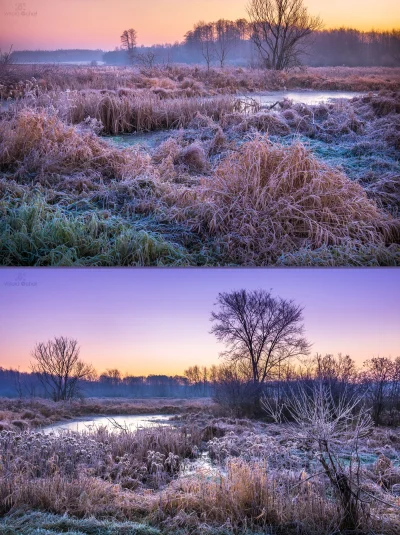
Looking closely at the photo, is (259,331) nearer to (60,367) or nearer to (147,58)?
(60,367)

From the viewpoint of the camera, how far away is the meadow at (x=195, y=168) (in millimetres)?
4809

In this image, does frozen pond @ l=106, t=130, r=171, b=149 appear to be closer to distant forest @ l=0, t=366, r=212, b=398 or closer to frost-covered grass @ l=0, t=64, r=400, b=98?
frost-covered grass @ l=0, t=64, r=400, b=98

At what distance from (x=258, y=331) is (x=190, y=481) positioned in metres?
1.26

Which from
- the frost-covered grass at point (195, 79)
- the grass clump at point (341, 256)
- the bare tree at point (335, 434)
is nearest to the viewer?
the bare tree at point (335, 434)

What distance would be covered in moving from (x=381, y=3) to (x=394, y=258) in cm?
219

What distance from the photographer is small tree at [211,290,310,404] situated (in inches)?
195

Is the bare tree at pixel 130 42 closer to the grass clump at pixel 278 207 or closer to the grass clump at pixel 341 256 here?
the grass clump at pixel 278 207

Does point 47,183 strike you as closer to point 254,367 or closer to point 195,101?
point 195,101

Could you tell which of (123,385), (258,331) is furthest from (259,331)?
(123,385)

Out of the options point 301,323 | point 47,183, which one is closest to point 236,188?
point 301,323

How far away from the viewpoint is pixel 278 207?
16.0ft

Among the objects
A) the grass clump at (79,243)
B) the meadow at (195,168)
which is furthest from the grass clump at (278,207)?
the grass clump at (79,243)

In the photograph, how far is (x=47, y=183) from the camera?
201 inches

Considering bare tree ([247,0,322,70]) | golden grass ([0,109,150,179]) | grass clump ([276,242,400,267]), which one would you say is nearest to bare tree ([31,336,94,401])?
golden grass ([0,109,150,179])
